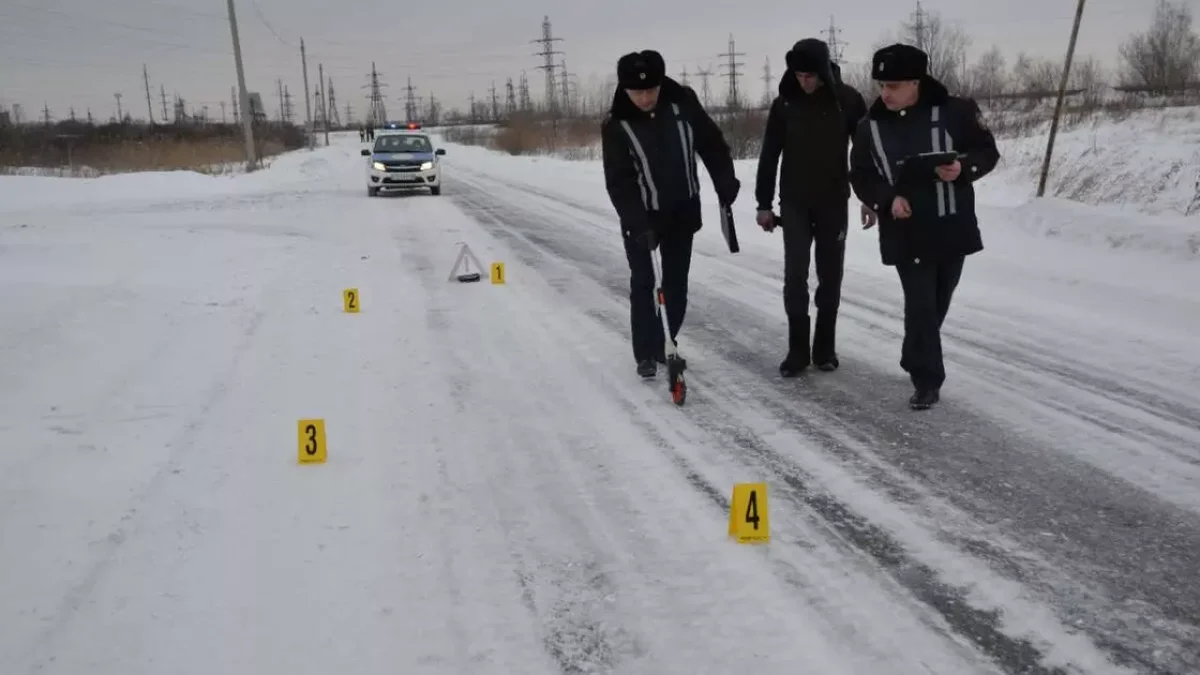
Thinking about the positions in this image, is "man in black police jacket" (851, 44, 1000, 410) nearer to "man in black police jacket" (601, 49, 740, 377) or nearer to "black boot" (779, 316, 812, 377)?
"black boot" (779, 316, 812, 377)

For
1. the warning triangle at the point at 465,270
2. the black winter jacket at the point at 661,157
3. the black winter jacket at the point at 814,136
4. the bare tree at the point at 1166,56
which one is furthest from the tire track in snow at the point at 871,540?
the bare tree at the point at 1166,56

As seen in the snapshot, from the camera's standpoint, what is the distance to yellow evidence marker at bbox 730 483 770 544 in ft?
12.5

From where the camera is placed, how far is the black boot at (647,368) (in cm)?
626

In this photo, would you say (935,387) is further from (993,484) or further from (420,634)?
(420,634)

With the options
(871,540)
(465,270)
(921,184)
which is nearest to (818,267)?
(921,184)

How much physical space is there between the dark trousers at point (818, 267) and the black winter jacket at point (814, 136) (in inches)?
4.0

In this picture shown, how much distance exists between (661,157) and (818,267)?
4.21 feet

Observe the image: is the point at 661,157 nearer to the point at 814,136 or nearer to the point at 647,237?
the point at 647,237

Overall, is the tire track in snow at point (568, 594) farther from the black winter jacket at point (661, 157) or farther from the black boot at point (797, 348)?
the black boot at point (797, 348)

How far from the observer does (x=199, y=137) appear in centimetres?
5709

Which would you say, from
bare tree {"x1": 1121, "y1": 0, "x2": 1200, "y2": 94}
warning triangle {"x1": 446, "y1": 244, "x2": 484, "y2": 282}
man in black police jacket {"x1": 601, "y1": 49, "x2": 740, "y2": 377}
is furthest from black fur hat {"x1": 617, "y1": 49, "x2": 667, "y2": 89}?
bare tree {"x1": 1121, "y1": 0, "x2": 1200, "y2": 94}

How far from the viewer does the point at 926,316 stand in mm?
5520

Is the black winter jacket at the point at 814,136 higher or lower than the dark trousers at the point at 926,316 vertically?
higher

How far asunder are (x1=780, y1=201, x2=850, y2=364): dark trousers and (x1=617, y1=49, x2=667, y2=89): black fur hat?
1209 mm
